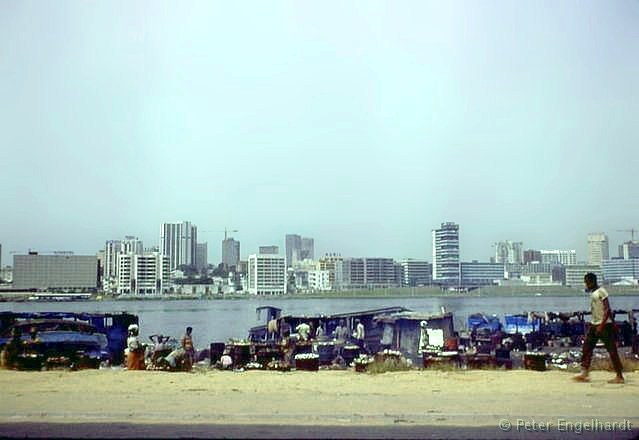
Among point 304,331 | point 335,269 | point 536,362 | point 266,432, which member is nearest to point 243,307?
point 335,269

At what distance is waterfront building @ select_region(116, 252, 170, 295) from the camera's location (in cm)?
6781

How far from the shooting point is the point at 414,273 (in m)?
94.6

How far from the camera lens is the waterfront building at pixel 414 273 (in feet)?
305

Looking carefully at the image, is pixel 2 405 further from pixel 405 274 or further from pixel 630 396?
pixel 405 274

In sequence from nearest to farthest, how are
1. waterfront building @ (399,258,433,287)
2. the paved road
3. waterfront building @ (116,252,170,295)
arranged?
the paved road
waterfront building @ (116,252,170,295)
waterfront building @ (399,258,433,287)

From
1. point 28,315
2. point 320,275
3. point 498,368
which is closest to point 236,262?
point 320,275

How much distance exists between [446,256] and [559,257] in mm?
15123

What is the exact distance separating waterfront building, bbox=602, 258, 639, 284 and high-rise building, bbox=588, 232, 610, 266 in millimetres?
913

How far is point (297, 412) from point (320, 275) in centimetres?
10159

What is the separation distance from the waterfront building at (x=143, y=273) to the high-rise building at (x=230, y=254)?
9.43 m

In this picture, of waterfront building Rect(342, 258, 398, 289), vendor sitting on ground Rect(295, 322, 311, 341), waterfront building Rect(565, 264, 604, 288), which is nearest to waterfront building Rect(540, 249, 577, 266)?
waterfront building Rect(565, 264, 604, 288)

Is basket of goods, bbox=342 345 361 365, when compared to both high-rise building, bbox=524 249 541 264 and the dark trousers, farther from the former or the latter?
high-rise building, bbox=524 249 541 264

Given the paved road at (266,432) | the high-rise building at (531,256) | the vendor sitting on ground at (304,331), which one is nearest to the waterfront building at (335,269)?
the high-rise building at (531,256)

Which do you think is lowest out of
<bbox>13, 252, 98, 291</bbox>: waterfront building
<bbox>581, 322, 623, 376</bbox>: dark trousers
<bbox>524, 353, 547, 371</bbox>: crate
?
<bbox>524, 353, 547, 371</bbox>: crate
